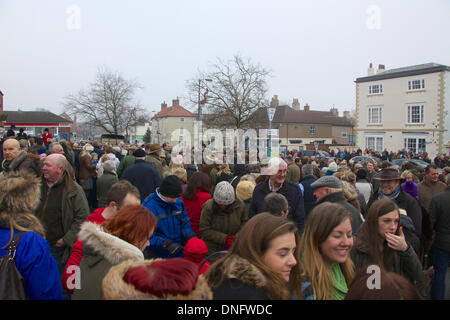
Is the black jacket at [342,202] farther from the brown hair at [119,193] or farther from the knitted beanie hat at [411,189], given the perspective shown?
the knitted beanie hat at [411,189]

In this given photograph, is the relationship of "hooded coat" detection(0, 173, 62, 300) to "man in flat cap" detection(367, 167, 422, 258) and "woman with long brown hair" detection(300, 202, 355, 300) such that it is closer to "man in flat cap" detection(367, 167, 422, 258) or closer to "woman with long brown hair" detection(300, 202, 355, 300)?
"woman with long brown hair" detection(300, 202, 355, 300)

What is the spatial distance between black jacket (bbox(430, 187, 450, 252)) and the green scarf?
2.98 m

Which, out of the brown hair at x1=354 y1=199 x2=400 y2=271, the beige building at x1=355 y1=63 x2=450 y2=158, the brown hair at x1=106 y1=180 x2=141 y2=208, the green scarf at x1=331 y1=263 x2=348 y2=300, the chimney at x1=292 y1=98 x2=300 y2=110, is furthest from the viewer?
the chimney at x1=292 y1=98 x2=300 y2=110

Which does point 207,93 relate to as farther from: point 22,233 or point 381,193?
point 22,233

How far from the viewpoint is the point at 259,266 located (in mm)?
1914

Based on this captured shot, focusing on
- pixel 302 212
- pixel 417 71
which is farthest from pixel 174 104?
pixel 302 212

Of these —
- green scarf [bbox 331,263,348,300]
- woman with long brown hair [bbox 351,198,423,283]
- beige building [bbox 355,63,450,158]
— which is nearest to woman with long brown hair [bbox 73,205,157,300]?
green scarf [bbox 331,263,348,300]

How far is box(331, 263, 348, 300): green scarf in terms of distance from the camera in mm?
2404

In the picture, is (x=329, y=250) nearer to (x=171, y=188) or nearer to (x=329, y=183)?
(x=329, y=183)

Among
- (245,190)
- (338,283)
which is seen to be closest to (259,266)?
(338,283)

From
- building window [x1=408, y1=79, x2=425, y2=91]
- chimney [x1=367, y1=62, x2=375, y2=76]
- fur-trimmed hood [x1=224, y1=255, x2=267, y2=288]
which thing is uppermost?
chimney [x1=367, y1=62, x2=375, y2=76]

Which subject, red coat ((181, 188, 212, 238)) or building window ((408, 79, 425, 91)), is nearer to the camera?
red coat ((181, 188, 212, 238))

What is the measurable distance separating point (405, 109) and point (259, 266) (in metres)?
40.9
